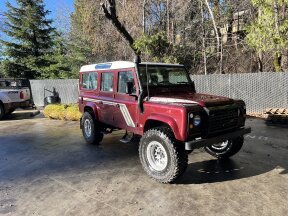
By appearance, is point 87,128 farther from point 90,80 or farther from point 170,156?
point 170,156

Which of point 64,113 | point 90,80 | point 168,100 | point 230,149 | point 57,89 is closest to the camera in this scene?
point 168,100

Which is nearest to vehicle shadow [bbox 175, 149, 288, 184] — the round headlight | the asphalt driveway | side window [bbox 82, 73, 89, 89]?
the asphalt driveway

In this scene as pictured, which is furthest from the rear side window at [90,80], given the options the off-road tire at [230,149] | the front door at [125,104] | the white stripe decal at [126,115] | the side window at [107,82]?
the off-road tire at [230,149]

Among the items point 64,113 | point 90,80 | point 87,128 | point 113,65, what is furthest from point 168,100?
point 64,113

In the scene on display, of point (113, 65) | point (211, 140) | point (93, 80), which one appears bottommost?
point (211, 140)

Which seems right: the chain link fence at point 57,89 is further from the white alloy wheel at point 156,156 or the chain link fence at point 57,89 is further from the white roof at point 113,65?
the white alloy wheel at point 156,156

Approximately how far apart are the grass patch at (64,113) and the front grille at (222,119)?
719 centimetres

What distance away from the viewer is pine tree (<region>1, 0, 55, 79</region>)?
2216cm

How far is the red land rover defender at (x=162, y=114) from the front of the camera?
14.6 ft

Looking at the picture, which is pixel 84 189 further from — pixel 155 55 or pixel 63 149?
pixel 155 55

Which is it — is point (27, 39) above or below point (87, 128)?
above

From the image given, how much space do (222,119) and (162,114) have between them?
100 centimetres

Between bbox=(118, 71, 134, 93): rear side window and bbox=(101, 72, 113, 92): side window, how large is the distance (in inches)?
14.0

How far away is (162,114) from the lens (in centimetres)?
471
